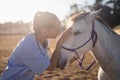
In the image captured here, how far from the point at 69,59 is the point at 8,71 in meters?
0.89

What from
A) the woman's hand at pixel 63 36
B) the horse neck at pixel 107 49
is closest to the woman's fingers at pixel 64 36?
the woman's hand at pixel 63 36

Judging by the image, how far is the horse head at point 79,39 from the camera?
4.27 m

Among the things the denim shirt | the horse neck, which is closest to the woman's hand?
the denim shirt

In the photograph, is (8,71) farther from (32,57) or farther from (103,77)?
(103,77)

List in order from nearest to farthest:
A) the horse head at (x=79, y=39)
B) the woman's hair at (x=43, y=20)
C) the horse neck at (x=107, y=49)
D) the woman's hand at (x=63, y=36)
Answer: the woman's hair at (x=43, y=20)
the woman's hand at (x=63, y=36)
the horse head at (x=79, y=39)
the horse neck at (x=107, y=49)

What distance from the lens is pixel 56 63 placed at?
4.09m

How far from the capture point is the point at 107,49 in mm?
4500

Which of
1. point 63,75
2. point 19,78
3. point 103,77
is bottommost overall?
point 63,75

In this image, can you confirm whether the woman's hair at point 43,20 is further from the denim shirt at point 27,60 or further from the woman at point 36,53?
the denim shirt at point 27,60

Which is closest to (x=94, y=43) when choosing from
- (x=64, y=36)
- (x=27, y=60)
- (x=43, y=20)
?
(x=64, y=36)

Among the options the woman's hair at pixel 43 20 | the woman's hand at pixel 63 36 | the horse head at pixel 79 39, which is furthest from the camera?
the horse head at pixel 79 39

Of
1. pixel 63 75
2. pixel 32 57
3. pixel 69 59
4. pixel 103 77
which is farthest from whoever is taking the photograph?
pixel 63 75

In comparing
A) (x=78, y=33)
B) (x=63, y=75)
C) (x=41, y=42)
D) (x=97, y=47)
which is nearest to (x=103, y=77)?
(x=97, y=47)

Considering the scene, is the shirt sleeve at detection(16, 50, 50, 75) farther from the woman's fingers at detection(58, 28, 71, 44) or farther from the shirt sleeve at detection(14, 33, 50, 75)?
the woman's fingers at detection(58, 28, 71, 44)
